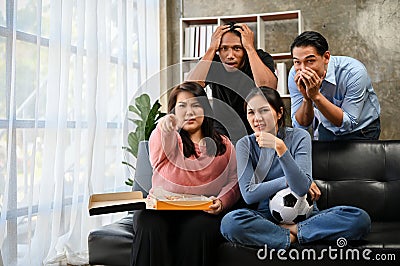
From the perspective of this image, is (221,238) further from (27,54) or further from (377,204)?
(27,54)

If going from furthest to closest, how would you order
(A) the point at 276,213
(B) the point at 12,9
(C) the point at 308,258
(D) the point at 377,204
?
(B) the point at 12,9, (D) the point at 377,204, (A) the point at 276,213, (C) the point at 308,258

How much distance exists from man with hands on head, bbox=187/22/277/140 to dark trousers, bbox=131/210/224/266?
0.40 metres

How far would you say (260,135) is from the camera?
7.52ft

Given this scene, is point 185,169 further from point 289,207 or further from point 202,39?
point 202,39

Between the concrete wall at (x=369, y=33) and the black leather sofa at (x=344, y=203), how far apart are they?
1.59 meters

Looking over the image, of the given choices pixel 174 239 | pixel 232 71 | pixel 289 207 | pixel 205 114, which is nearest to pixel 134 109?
pixel 205 114

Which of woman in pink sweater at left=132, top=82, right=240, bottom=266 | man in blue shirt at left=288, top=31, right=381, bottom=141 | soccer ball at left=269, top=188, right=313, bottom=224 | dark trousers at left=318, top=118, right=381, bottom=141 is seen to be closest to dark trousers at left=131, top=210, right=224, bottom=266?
woman in pink sweater at left=132, top=82, right=240, bottom=266

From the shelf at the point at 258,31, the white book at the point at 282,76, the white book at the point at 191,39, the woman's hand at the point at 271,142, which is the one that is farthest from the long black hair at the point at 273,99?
the white book at the point at 191,39

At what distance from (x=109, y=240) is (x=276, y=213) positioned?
714mm

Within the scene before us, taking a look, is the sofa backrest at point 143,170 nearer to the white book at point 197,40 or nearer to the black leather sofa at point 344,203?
the black leather sofa at point 344,203

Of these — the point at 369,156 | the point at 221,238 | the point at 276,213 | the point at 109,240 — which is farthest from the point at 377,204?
the point at 109,240

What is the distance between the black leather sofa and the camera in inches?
84.7

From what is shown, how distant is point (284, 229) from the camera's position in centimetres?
225

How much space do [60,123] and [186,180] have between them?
1.26 metres
